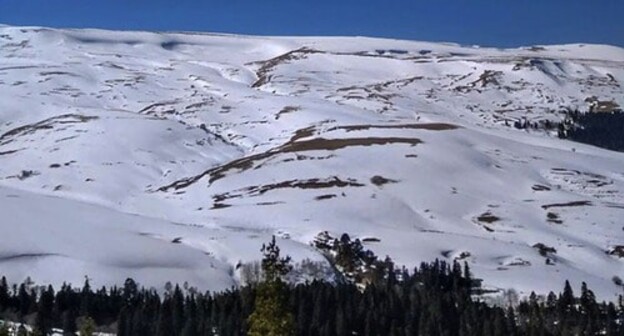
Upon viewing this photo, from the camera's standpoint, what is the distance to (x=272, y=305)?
80.6 ft

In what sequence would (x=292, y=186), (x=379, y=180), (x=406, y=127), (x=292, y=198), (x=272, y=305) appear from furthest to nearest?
(x=406, y=127)
(x=379, y=180)
(x=292, y=186)
(x=292, y=198)
(x=272, y=305)

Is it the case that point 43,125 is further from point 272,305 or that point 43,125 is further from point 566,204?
point 272,305

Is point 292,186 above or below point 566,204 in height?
above

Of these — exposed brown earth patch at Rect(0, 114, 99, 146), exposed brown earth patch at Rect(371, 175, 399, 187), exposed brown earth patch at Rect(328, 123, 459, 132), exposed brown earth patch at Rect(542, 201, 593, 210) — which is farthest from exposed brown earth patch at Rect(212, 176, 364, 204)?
exposed brown earth patch at Rect(0, 114, 99, 146)

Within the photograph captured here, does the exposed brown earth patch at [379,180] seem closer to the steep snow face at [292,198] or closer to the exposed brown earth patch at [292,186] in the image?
the steep snow face at [292,198]

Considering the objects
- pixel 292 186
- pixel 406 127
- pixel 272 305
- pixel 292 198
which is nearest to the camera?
pixel 272 305

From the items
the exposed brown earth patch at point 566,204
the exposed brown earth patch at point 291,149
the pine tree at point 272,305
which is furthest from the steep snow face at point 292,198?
the pine tree at point 272,305

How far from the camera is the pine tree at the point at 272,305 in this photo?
24.4 m

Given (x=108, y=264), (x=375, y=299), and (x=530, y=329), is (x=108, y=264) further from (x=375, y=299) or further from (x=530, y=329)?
(x=530, y=329)

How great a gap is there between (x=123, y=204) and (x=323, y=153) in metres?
34.1

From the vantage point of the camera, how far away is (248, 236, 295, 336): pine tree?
24.4 meters

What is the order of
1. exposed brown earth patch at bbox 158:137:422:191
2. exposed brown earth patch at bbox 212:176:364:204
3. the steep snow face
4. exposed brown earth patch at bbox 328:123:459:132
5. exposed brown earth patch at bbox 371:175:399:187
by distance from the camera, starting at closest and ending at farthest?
the steep snow face, exposed brown earth patch at bbox 212:176:364:204, exposed brown earth patch at bbox 371:175:399:187, exposed brown earth patch at bbox 158:137:422:191, exposed brown earth patch at bbox 328:123:459:132

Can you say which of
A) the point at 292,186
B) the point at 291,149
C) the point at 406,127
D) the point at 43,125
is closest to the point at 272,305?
the point at 292,186

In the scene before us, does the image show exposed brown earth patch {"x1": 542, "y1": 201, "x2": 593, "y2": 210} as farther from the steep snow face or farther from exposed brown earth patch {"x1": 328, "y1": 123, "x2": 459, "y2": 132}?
exposed brown earth patch {"x1": 328, "y1": 123, "x2": 459, "y2": 132}
